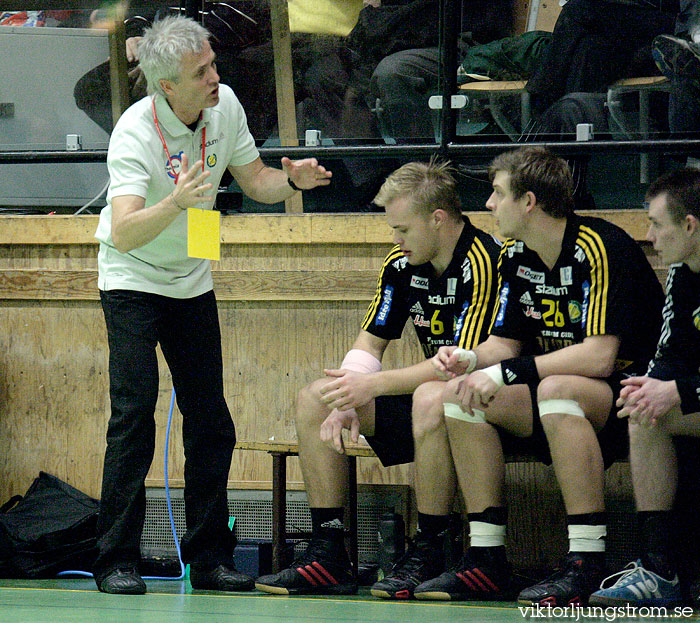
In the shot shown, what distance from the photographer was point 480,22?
3.89 meters

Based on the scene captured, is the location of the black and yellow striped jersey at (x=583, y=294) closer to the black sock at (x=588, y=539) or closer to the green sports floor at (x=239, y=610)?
the black sock at (x=588, y=539)

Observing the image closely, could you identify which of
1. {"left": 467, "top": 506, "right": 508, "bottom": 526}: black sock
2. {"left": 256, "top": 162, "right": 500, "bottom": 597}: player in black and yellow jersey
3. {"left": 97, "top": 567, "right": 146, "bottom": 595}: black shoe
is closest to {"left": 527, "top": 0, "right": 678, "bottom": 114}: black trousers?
{"left": 256, "top": 162, "right": 500, "bottom": 597}: player in black and yellow jersey

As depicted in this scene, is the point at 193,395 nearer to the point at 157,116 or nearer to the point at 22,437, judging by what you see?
the point at 157,116

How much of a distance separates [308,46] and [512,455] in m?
1.95

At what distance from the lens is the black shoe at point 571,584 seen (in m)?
2.46

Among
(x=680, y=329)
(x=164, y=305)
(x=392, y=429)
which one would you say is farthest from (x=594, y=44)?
(x=164, y=305)

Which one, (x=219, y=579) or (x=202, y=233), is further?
(x=219, y=579)

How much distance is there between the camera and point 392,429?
2.96m

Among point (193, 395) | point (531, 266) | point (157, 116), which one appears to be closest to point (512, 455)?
point (531, 266)

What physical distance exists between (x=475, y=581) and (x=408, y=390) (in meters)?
0.57

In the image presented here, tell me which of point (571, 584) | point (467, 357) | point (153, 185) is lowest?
point (571, 584)

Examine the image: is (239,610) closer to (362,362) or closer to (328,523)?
(328,523)

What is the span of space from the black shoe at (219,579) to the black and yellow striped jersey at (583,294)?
3.35 ft

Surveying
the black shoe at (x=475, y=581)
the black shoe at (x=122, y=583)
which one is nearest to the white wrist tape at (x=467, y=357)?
the black shoe at (x=475, y=581)
